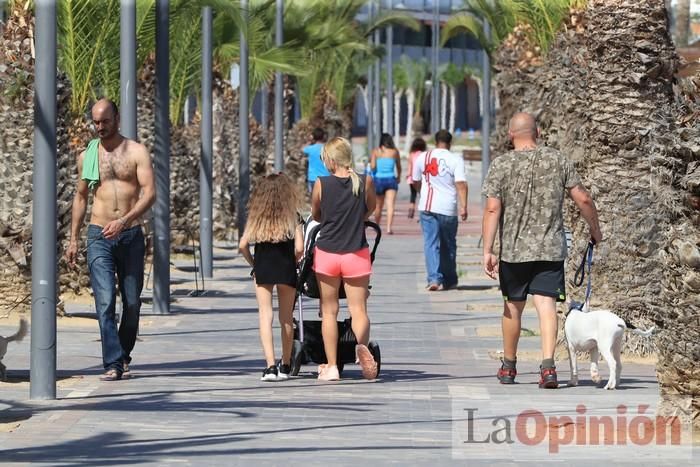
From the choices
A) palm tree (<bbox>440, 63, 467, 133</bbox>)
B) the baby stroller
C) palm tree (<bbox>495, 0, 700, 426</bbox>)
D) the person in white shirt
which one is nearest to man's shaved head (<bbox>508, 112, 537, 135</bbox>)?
the baby stroller

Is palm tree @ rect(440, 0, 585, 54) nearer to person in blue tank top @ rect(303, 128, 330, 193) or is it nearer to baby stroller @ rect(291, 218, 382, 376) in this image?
person in blue tank top @ rect(303, 128, 330, 193)

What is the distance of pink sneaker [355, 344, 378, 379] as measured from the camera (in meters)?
10.9

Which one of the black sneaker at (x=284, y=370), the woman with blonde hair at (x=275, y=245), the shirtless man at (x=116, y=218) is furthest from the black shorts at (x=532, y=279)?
the shirtless man at (x=116, y=218)

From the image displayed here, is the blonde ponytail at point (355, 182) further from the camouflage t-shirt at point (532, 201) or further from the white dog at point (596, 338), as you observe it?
the white dog at point (596, 338)

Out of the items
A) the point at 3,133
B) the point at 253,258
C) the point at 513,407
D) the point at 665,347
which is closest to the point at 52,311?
the point at 253,258

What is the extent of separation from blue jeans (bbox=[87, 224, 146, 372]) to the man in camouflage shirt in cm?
225

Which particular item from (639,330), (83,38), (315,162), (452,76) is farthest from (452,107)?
(639,330)

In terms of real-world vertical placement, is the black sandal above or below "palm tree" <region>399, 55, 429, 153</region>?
below

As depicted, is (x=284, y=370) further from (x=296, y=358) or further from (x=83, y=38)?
(x=83, y=38)

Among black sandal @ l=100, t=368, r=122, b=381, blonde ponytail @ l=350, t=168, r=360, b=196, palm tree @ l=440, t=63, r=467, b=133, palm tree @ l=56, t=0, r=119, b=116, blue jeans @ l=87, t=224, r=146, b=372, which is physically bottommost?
black sandal @ l=100, t=368, r=122, b=381

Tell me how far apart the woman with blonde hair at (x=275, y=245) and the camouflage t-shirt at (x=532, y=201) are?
128cm

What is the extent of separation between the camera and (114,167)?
11109 millimetres

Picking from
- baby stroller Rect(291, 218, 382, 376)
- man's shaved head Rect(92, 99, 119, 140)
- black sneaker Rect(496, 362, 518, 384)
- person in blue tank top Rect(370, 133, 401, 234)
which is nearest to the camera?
black sneaker Rect(496, 362, 518, 384)

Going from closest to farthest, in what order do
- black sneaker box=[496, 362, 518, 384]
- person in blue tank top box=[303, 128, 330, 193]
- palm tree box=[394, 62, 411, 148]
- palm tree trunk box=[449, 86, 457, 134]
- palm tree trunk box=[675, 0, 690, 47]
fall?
black sneaker box=[496, 362, 518, 384] < person in blue tank top box=[303, 128, 330, 193] < palm tree trunk box=[675, 0, 690, 47] < palm tree box=[394, 62, 411, 148] < palm tree trunk box=[449, 86, 457, 134]
